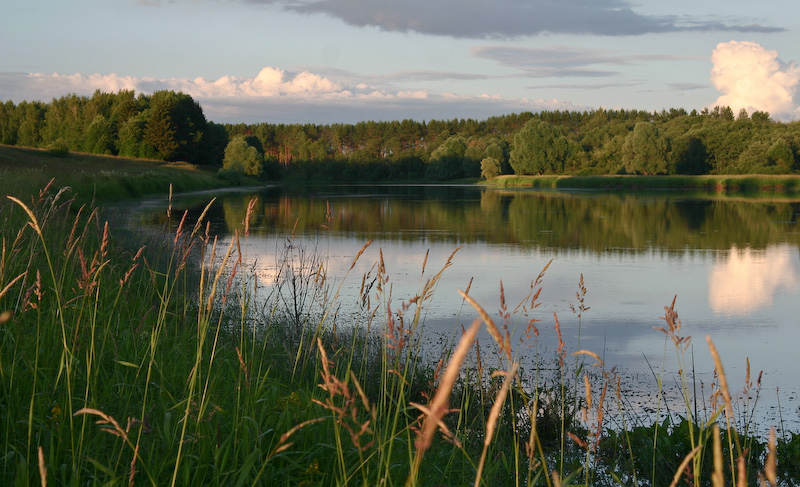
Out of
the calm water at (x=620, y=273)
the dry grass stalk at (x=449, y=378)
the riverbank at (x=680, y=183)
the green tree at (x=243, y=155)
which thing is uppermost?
the green tree at (x=243, y=155)

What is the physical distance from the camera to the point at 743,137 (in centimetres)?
7894

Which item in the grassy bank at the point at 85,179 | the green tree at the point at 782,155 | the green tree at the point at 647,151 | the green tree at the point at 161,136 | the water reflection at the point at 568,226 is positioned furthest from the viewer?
the green tree at the point at 647,151

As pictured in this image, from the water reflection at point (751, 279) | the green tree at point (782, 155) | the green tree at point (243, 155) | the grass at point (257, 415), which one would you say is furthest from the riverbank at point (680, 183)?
the grass at point (257, 415)

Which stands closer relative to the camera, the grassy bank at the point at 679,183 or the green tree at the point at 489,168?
the grassy bank at the point at 679,183

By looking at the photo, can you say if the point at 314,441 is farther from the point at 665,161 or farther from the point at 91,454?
the point at 665,161

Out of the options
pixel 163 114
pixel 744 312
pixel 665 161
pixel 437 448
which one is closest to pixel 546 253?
pixel 744 312

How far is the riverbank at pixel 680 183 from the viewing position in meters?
57.4

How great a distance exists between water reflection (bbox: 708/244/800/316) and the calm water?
0.07ft

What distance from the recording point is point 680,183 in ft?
209

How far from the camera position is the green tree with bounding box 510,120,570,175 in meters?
85.4

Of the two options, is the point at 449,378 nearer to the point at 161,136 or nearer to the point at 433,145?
the point at 161,136

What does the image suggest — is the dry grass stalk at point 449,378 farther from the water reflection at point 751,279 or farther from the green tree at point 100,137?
the green tree at point 100,137

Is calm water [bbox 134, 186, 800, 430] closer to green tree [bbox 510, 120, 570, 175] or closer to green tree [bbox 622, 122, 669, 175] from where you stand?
green tree [bbox 622, 122, 669, 175]

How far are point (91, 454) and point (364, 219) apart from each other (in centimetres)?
2255
